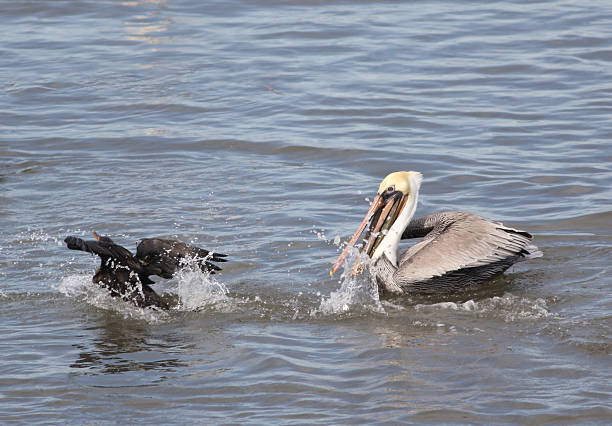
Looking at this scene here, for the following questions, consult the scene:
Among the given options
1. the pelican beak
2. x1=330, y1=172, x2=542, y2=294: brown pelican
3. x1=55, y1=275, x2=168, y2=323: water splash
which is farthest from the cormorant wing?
the pelican beak

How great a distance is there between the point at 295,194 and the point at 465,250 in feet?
7.94

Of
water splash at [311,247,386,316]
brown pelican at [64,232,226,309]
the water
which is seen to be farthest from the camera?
water splash at [311,247,386,316]

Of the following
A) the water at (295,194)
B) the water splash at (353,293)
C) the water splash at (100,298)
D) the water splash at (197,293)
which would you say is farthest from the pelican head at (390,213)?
the water splash at (100,298)

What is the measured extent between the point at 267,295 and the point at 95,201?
257cm

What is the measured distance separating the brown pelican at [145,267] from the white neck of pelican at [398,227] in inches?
48.7

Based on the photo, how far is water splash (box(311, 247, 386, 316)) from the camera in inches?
243

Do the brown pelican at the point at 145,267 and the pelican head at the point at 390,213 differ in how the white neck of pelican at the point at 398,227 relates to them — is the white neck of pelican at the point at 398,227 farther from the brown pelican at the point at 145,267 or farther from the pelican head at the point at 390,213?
the brown pelican at the point at 145,267

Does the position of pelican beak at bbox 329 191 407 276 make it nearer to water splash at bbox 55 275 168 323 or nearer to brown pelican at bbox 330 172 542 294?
brown pelican at bbox 330 172 542 294

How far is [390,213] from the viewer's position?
691 centimetres

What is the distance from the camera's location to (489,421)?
4.56 meters

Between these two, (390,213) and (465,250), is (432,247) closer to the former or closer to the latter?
(465,250)

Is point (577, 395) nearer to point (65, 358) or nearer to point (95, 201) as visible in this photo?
point (65, 358)

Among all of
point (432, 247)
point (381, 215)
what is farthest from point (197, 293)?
point (432, 247)

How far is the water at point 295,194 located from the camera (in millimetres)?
5020
